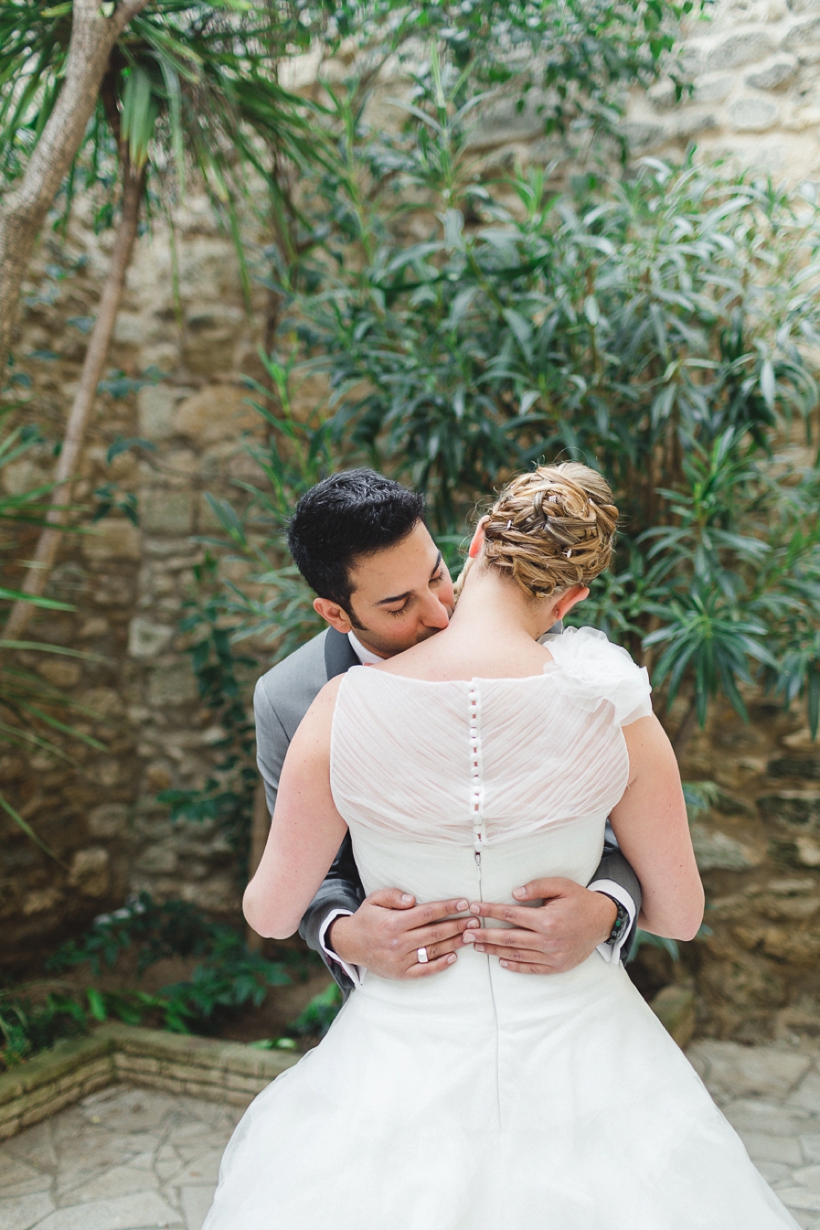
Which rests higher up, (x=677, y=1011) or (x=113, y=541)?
(x=113, y=541)

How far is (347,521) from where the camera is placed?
1072 millimetres

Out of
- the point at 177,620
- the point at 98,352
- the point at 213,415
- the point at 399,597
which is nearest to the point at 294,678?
the point at 399,597

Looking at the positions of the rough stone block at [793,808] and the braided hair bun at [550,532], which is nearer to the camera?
the braided hair bun at [550,532]

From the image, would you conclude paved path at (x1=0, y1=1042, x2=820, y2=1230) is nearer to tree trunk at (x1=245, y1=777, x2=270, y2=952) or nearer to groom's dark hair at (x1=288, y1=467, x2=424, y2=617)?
tree trunk at (x1=245, y1=777, x2=270, y2=952)

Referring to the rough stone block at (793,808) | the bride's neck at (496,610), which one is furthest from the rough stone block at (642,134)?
the bride's neck at (496,610)

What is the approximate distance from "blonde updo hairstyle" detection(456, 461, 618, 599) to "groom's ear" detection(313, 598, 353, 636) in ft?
0.71

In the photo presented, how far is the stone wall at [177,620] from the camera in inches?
109

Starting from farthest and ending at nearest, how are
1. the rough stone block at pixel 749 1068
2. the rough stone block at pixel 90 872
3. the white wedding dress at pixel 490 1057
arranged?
the rough stone block at pixel 90 872
the rough stone block at pixel 749 1068
the white wedding dress at pixel 490 1057

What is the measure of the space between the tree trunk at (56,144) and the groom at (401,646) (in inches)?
63.0

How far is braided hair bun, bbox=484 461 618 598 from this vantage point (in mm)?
1058

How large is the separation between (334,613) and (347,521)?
0.55ft

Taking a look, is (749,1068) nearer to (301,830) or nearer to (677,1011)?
(677,1011)

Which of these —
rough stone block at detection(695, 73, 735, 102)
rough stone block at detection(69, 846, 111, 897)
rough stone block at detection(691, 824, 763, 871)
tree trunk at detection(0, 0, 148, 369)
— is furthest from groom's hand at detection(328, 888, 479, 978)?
rough stone block at detection(695, 73, 735, 102)

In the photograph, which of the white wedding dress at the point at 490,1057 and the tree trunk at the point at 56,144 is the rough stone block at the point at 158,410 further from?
the white wedding dress at the point at 490,1057
